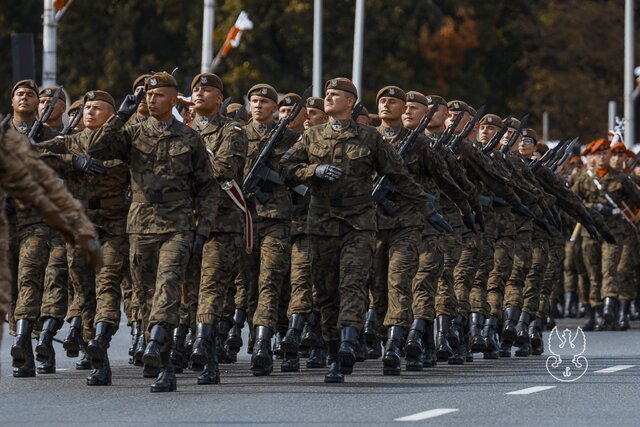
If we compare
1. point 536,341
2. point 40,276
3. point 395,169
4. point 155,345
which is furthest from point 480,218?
point 155,345

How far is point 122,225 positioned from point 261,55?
3959 centimetres

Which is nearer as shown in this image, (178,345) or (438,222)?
(178,345)

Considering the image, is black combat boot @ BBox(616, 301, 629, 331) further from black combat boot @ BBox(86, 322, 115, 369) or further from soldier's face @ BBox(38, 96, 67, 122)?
black combat boot @ BBox(86, 322, 115, 369)

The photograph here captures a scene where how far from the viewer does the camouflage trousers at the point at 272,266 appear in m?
15.4

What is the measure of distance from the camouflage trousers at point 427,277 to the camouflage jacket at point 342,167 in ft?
4.92

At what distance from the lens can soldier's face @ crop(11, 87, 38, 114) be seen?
15.7m

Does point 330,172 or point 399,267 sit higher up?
point 330,172

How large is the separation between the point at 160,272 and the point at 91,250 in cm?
384

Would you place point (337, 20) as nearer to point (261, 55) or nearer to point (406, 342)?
point (261, 55)

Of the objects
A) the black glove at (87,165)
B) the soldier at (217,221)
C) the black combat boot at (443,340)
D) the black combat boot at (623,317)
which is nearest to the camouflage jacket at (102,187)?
the black glove at (87,165)

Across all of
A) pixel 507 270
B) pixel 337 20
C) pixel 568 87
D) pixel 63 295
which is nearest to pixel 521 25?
pixel 568 87

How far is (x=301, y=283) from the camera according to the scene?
1550 centimetres

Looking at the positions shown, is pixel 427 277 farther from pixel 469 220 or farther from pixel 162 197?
pixel 162 197

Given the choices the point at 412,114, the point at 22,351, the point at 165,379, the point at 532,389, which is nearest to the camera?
the point at 165,379
